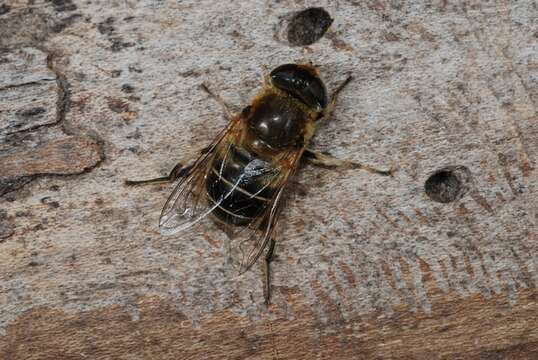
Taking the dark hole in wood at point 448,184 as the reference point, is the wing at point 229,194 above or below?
below

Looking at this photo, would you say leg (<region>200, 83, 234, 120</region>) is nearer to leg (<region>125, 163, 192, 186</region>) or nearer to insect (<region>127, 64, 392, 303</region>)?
insect (<region>127, 64, 392, 303</region>)

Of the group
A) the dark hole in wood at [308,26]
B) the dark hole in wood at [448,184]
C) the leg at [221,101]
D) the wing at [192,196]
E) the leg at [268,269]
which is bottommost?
the leg at [268,269]

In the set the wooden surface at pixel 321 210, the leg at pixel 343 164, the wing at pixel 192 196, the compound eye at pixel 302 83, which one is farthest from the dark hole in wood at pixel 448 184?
the wing at pixel 192 196

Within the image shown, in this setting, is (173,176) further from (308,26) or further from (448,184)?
(448,184)

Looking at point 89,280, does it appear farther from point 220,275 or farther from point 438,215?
point 438,215

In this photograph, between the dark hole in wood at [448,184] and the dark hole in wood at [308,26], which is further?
the dark hole in wood at [308,26]

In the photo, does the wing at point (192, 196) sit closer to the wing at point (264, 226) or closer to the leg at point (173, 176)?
the leg at point (173, 176)
